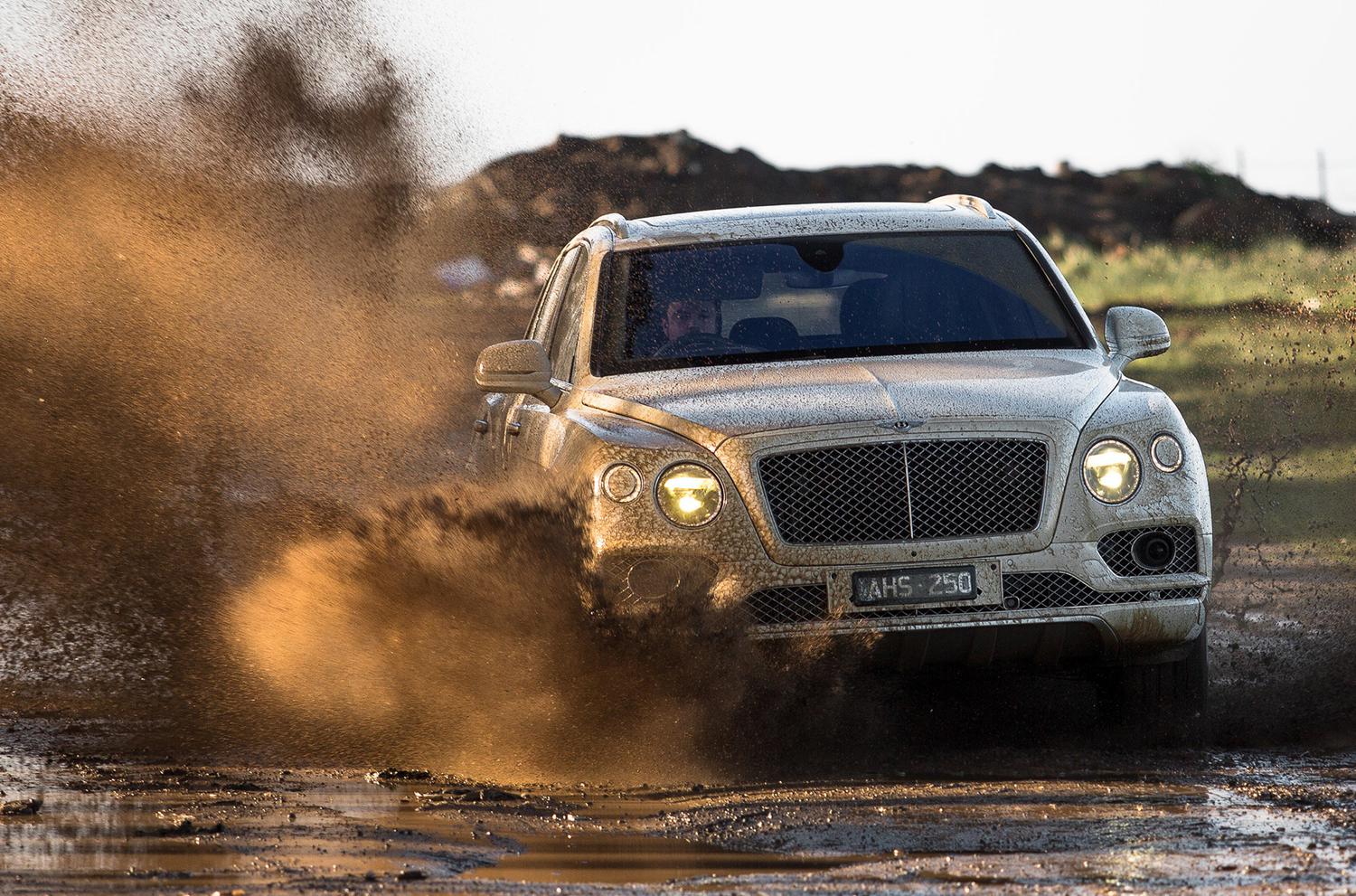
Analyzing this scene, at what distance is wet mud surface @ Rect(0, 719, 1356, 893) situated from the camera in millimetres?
4488

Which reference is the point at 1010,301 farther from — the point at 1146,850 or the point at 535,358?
the point at 1146,850

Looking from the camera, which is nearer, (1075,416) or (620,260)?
(1075,416)

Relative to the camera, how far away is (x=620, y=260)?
7.77m

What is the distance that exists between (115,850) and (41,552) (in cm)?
467

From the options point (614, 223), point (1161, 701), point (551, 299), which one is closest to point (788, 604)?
point (1161, 701)

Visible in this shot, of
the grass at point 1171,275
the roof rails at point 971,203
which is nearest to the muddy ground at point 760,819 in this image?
the roof rails at point 971,203

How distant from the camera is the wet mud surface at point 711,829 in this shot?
4488mm

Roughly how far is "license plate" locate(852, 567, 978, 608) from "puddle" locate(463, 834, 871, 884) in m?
1.36

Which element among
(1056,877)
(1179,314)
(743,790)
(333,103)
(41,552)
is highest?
(1179,314)

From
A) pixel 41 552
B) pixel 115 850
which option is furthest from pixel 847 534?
pixel 41 552

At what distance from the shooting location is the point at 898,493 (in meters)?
6.24

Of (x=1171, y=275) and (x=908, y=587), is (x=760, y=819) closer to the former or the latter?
(x=908, y=587)

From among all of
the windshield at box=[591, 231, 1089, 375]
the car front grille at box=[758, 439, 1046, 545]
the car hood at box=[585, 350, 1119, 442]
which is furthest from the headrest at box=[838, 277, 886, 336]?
the car front grille at box=[758, 439, 1046, 545]

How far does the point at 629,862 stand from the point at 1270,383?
68.2 ft
